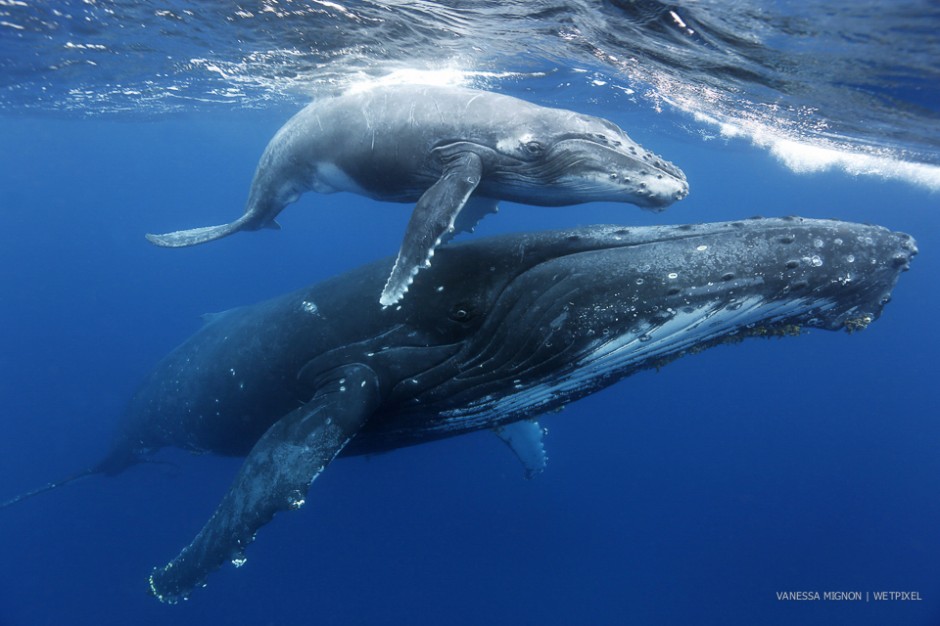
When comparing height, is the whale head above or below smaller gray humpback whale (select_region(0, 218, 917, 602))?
above

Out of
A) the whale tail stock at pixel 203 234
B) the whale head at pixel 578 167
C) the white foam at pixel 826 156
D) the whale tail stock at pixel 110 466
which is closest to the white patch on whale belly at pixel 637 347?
the whale head at pixel 578 167

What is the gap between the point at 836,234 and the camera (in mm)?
4418

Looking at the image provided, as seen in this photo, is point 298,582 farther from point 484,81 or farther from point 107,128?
point 107,128

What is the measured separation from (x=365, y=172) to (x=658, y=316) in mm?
4812

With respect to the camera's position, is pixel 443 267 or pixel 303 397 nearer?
pixel 443 267

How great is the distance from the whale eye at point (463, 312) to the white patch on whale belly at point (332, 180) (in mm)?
3462

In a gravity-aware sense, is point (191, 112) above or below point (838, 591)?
above

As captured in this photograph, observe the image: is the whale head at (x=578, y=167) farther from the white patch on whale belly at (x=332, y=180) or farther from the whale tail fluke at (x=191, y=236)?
the whale tail fluke at (x=191, y=236)

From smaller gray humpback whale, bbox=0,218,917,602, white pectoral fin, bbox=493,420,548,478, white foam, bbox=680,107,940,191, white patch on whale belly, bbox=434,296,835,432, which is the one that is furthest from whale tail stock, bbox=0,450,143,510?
white foam, bbox=680,107,940,191

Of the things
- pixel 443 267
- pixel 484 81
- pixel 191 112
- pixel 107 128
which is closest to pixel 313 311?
pixel 443 267

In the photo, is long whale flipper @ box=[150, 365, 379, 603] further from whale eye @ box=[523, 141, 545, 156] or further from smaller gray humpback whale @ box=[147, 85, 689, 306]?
whale eye @ box=[523, 141, 545, 156]

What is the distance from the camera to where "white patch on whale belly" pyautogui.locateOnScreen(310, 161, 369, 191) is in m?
8.16

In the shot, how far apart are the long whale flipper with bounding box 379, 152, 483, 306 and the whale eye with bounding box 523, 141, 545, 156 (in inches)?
27.8

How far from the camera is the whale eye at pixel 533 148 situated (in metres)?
6.62
